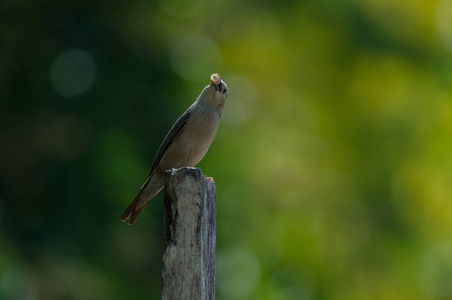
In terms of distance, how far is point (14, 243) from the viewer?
26.4 feet

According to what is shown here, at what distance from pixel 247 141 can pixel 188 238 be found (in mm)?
7210

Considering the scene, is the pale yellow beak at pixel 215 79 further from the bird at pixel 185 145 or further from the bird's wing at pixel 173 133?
the bird's wing at pixel 173 133

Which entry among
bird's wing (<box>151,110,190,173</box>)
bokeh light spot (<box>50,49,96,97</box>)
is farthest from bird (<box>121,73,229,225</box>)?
bokeh light spot (<box>50,49,96,97</box>)

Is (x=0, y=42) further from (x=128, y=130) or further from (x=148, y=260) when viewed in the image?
(x=148, y=260)

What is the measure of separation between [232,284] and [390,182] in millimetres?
2773

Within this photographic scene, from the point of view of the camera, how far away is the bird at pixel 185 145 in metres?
4.89

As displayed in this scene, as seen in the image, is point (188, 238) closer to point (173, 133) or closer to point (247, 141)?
point (173, 133)

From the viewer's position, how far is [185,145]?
4.96 meters

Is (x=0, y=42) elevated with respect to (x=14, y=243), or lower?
elevated

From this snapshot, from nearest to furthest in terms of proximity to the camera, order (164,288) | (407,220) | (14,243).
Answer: (164,288)
(14,243)
(407,220)

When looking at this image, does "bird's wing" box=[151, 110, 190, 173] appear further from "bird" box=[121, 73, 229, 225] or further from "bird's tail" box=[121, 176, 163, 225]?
"bird's tail" box=[121, 176, 163, 225]

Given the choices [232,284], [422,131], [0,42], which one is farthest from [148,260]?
[422,131]

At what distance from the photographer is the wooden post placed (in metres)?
2.87

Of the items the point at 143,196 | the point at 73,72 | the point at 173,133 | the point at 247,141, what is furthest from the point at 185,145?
the point at 247,141
